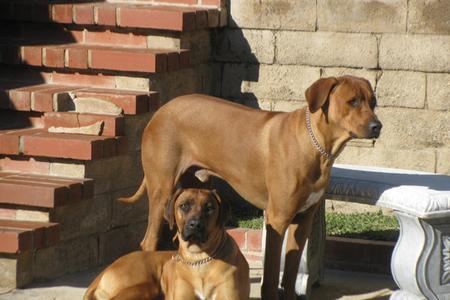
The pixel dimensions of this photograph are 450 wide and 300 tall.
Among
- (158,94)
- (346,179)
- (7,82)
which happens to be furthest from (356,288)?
(7,82)

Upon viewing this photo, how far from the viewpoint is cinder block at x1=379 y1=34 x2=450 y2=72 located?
9422 mm

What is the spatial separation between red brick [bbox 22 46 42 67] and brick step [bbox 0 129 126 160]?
0.81m

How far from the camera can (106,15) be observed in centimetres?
944

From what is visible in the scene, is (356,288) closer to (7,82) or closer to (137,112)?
(137,112)

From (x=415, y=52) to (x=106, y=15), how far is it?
7.51ft

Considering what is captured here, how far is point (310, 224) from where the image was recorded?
784 centimetres

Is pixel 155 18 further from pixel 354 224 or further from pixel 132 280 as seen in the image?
pixel 132 280

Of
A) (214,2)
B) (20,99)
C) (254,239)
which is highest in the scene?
(214,2)

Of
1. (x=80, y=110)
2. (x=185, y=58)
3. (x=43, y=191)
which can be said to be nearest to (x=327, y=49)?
(x=185, y=58)

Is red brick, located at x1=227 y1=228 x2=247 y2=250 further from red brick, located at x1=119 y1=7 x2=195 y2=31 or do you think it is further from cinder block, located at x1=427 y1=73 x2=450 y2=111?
cinder block, located at x1=427 y1=73 x2=450 y2=111

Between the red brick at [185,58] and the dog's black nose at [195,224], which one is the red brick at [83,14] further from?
the dog's black nose at [195,224]

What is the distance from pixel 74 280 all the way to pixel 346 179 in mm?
1907

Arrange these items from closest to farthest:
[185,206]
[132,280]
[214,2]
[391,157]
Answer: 1. [185,206]
2. [132,280]
3. [391,157]
4. [214,2]

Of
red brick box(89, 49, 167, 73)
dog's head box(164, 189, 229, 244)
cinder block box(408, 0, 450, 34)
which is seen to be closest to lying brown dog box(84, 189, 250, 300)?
dog's head box(164, 189, 229, 244)
